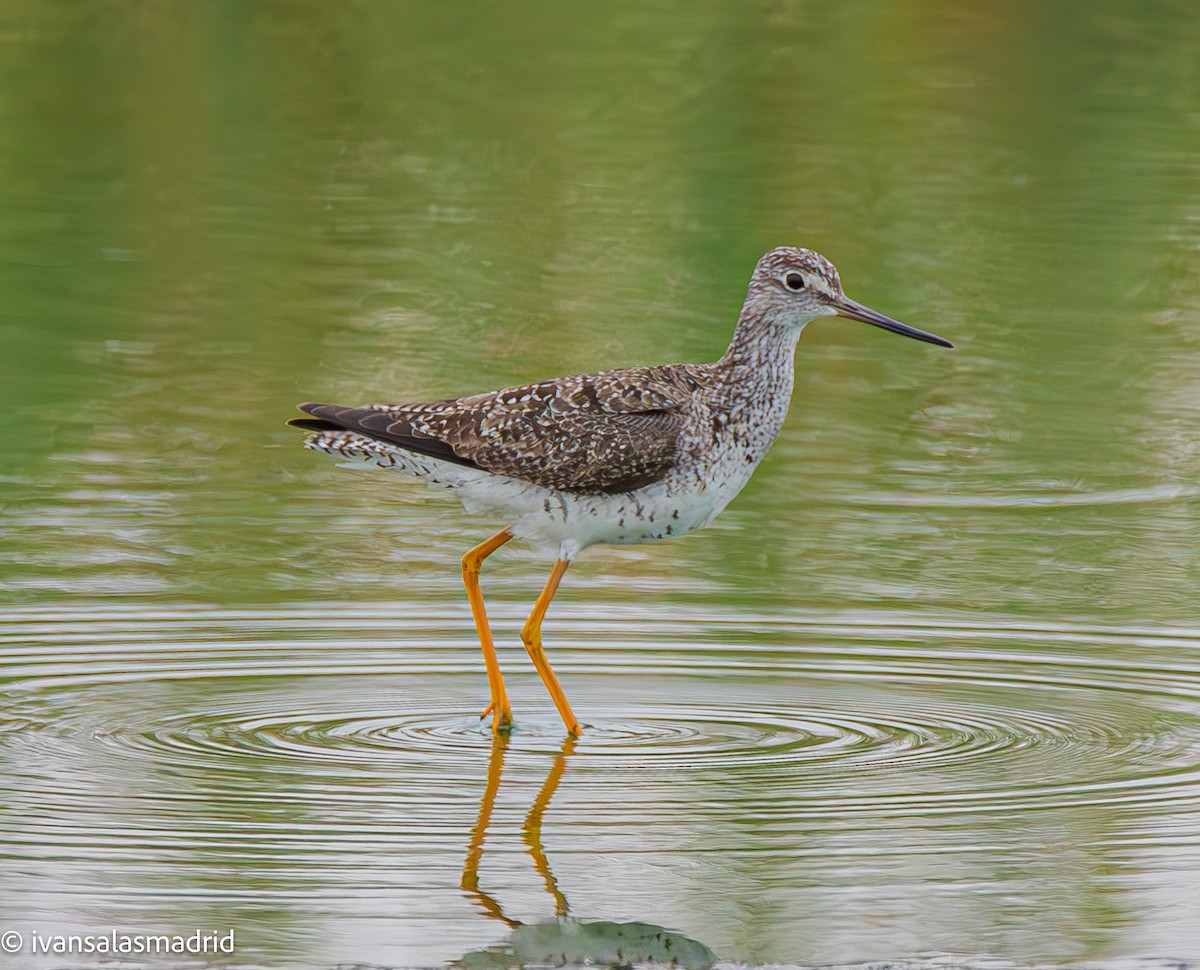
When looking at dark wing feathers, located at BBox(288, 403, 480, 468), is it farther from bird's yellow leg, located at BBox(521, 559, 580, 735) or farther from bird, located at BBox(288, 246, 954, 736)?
bird's yellow leg, located at BBox(521, 559, 580, 735)

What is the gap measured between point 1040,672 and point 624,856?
312 cm

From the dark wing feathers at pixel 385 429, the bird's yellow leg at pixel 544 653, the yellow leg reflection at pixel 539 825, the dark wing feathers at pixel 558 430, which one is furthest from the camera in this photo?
the dark wing feathers at pixel 385 429

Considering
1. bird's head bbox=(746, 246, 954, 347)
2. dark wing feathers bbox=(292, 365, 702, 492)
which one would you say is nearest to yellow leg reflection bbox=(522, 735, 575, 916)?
dark wing feathers bbox=(292, 365, 702, 492)

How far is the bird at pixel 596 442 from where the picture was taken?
9328 millimetres

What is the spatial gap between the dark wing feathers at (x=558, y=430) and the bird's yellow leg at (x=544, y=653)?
55 cm

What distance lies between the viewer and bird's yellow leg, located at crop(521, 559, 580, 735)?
9164 mm

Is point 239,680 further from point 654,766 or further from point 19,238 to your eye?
point 19,238

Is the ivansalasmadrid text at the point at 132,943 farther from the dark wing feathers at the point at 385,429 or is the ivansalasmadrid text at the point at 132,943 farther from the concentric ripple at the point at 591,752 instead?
the dark wing feathers at the point at 385,429

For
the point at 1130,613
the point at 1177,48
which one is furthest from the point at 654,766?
the point at 1177,48

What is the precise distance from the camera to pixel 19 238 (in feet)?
63.6

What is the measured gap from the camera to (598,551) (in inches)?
477

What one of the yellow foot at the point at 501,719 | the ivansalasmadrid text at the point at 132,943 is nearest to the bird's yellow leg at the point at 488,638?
the yellow foot at the point at 501,719

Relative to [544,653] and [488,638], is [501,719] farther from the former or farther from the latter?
[544,653]

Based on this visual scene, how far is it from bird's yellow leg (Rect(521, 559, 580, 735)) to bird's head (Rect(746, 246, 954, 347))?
1.46 meters
